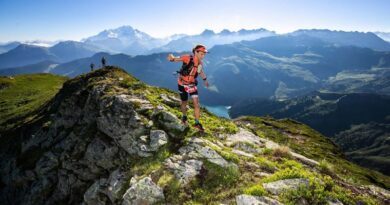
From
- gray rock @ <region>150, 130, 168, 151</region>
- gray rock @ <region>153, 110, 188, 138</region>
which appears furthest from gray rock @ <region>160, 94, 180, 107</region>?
gray rock @ <region>150, 130, 168, 151</region>

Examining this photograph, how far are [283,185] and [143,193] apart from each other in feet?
20.9

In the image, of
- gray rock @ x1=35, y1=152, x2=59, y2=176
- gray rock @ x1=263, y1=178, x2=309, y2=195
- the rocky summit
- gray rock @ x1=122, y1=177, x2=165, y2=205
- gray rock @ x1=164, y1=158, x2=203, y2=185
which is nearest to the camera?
gray rock @ x1=263, y1=178, x2=309, y2=195

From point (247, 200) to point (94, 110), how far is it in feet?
65.4

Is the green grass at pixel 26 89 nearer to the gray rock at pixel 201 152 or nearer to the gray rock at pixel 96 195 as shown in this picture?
the gray rock at pixel 96 195

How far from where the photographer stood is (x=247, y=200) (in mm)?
12172

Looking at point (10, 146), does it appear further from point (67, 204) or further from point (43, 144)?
point (67, 204)

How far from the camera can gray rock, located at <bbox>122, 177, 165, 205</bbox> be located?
45.2 feet

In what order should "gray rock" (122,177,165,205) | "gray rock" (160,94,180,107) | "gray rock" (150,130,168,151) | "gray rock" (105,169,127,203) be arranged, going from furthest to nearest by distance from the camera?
"gray rock" (160,94,180,107), "gray rock" (150,130,168,151), "gray rock" (105,169,127,203), "gray rock" (122,177,165,205)

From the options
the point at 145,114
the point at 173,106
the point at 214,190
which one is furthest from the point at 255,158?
the point at 173,106

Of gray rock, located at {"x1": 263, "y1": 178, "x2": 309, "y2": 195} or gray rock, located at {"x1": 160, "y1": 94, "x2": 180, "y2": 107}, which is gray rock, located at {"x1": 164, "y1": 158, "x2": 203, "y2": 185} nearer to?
gray rock, located at {"x1": 263, "y1": 178, "x2": 309, "y2": 195}

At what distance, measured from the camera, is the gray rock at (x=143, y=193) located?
13.8 m

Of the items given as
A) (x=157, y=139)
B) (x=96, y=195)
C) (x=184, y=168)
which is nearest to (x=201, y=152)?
(x=184, y=168)

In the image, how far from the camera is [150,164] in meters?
16.2

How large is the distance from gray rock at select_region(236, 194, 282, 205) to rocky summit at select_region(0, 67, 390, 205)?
0.04m
